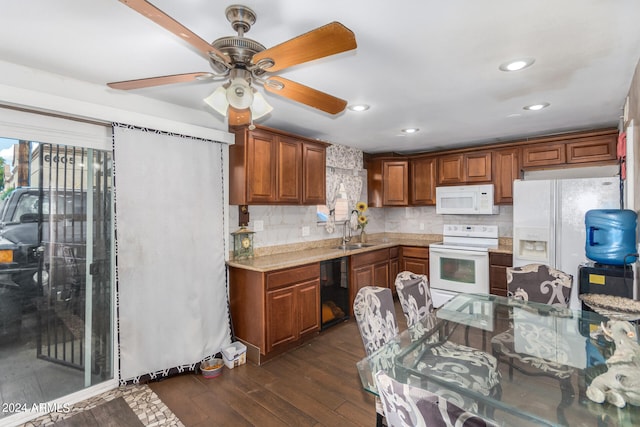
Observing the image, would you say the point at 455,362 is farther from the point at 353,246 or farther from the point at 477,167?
the point at 477,167

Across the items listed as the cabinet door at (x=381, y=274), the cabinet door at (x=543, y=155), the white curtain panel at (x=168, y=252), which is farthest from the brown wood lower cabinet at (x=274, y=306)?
the cabinet door at (x=543, y=155)

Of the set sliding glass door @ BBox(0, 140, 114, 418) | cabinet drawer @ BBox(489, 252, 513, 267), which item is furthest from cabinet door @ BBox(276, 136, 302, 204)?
cabinet drawer @ BBox(489, 252, 513, 267)

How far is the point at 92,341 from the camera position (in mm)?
2418

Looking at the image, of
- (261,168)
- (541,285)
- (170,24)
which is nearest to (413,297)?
(541,285)

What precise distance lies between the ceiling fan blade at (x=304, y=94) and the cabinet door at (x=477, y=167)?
10.2ft

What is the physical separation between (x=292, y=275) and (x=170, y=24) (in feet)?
7.67

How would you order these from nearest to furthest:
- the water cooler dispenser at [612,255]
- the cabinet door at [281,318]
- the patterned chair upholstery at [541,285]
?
the water cooler dispenser at [612,255], the patterned chair upholstery at [541,285], the cabinet door at [281,318]

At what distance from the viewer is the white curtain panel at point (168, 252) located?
2.40m

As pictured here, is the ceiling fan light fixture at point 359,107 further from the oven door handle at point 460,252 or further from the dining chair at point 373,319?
the oven door handle at point 460,252

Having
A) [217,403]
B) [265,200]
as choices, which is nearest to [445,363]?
[217,403]

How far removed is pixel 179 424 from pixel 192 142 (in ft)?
7.21

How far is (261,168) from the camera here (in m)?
3.06

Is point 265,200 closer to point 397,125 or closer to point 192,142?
point 192,142

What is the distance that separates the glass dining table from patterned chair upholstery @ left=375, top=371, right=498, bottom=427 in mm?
447
